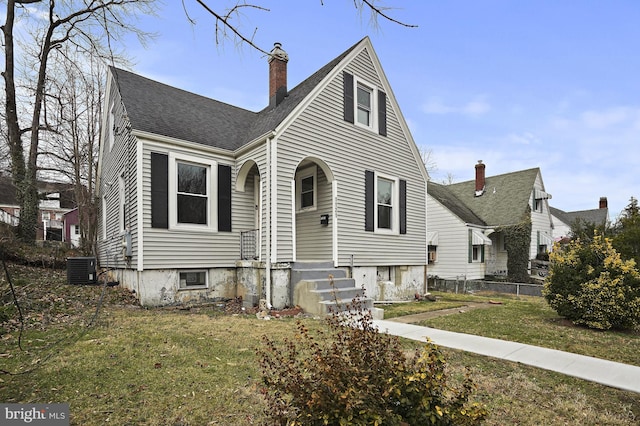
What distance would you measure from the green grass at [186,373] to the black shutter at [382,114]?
691 centimetres

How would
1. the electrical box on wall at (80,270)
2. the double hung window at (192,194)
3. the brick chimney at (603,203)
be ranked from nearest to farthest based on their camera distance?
the double hung window at (192,194) < the electrical box on wall at (80,270) < the brick chimney at (603,203)

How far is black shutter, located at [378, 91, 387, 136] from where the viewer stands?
12008mm

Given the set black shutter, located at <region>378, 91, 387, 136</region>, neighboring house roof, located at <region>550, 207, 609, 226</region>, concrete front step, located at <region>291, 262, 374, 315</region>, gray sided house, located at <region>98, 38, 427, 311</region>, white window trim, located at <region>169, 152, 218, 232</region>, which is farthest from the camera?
neighboring house roof, located at <region>550, 207, 609, 226</region>

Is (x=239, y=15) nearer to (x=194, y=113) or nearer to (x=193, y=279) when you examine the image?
(x=193, y=279)

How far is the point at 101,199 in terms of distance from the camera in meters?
14.5

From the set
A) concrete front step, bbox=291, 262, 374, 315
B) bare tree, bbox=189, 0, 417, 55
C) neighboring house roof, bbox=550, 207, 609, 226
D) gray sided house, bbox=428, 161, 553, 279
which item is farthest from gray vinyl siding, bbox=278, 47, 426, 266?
neighboring house roof, bbox=550, 207, 609, 226

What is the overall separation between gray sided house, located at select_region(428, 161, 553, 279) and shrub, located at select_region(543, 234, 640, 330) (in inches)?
412

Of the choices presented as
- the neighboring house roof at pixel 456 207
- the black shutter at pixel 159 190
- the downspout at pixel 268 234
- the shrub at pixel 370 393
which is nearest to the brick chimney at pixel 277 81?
the downspout at pixel 268 234

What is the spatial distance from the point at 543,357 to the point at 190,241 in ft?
26.1

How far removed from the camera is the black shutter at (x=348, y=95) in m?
11.0

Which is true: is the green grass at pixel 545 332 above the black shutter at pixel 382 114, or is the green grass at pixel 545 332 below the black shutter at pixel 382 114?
below

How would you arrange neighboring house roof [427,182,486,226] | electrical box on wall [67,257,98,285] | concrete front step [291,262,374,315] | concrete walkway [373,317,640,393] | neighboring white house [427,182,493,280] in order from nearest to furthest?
concrete walkway [373,317,640,393] → concrete front step [291,262,374,315] → electrical box on wall [67,257,98,285] → neighboring white house [427,182,493,280] → neighboring house roof [427,182,486,226]

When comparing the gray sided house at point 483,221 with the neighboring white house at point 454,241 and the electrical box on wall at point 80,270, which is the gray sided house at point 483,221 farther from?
the electrical box on wall at point 80,270

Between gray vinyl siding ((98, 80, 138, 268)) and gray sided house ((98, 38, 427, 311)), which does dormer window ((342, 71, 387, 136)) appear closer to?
gray sided house ((98, 38, 427, 311))
